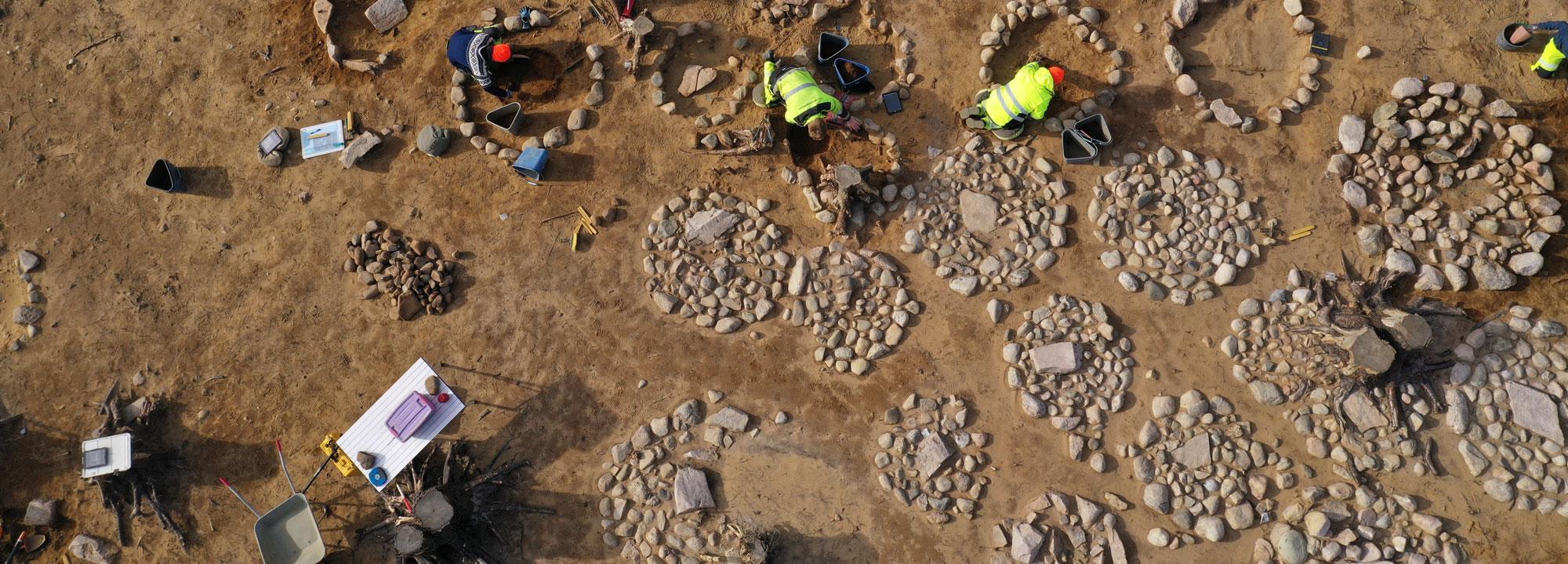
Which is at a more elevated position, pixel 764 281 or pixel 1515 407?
pixel 764 281

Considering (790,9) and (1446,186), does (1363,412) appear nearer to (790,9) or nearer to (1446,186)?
(1446,186)

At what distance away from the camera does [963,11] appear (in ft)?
28.8

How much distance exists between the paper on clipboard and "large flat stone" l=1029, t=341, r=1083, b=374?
7998mm

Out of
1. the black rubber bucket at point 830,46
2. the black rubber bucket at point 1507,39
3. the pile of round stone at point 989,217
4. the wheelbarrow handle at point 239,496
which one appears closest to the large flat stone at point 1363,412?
the pile of round stone at point 989,217

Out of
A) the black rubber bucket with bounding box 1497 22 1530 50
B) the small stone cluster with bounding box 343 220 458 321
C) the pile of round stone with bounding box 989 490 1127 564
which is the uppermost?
the black rubber bucket with bounding box 1497 22 1530 50

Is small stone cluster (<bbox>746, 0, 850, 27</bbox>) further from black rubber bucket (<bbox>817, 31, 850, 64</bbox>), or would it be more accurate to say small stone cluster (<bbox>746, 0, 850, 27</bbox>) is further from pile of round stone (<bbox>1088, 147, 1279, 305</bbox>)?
pile of round stone (<bbox>1088, 147, 1279, 305</bbox>)

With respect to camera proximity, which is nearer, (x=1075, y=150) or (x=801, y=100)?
(x=801, y=100)

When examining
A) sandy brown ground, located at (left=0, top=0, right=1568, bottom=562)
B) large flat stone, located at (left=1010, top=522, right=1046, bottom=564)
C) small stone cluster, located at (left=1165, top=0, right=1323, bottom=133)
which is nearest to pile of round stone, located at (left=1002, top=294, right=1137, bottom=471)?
sandy brown ground, located at (left=0, top=0, right=1568, bottom=562)

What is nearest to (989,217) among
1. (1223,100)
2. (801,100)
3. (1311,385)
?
(801,100)

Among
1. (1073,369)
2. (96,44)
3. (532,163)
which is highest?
(96,44)

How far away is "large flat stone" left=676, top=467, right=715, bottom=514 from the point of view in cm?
792

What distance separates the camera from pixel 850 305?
27.1 ft

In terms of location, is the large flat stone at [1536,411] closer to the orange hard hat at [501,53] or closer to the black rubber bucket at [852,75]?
the black rubber bucket at [852,75]

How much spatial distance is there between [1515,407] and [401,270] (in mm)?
A: 11647
